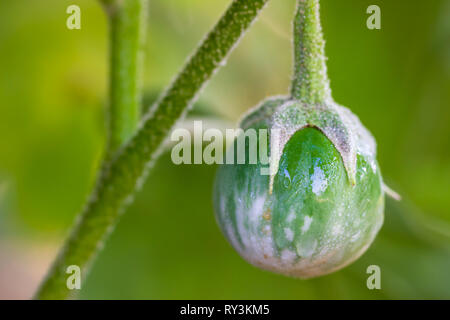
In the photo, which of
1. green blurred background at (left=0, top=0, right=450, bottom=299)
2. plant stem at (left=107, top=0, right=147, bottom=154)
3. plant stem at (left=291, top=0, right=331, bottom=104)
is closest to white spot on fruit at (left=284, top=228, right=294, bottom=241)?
plant stem at (left=291, top=0, right=331, bottom=104)

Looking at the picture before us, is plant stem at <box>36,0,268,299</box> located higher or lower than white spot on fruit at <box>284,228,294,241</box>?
higher

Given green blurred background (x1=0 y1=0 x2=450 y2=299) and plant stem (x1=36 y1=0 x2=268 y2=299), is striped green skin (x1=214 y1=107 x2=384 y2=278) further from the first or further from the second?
green blurred background (x1=0 y1=0 x2=450 y2=299)

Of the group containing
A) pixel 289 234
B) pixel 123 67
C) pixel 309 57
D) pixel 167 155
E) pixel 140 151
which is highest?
pixel 167 155

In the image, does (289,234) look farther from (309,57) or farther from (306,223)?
(309,57)

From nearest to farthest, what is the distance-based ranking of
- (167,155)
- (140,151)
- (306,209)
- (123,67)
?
(306,209) < (140,151) < (123,67) < (167,155)

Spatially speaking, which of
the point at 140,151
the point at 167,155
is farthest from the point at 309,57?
the point at 167,155

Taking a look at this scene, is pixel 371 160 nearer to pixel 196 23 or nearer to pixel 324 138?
pixel 324 138
